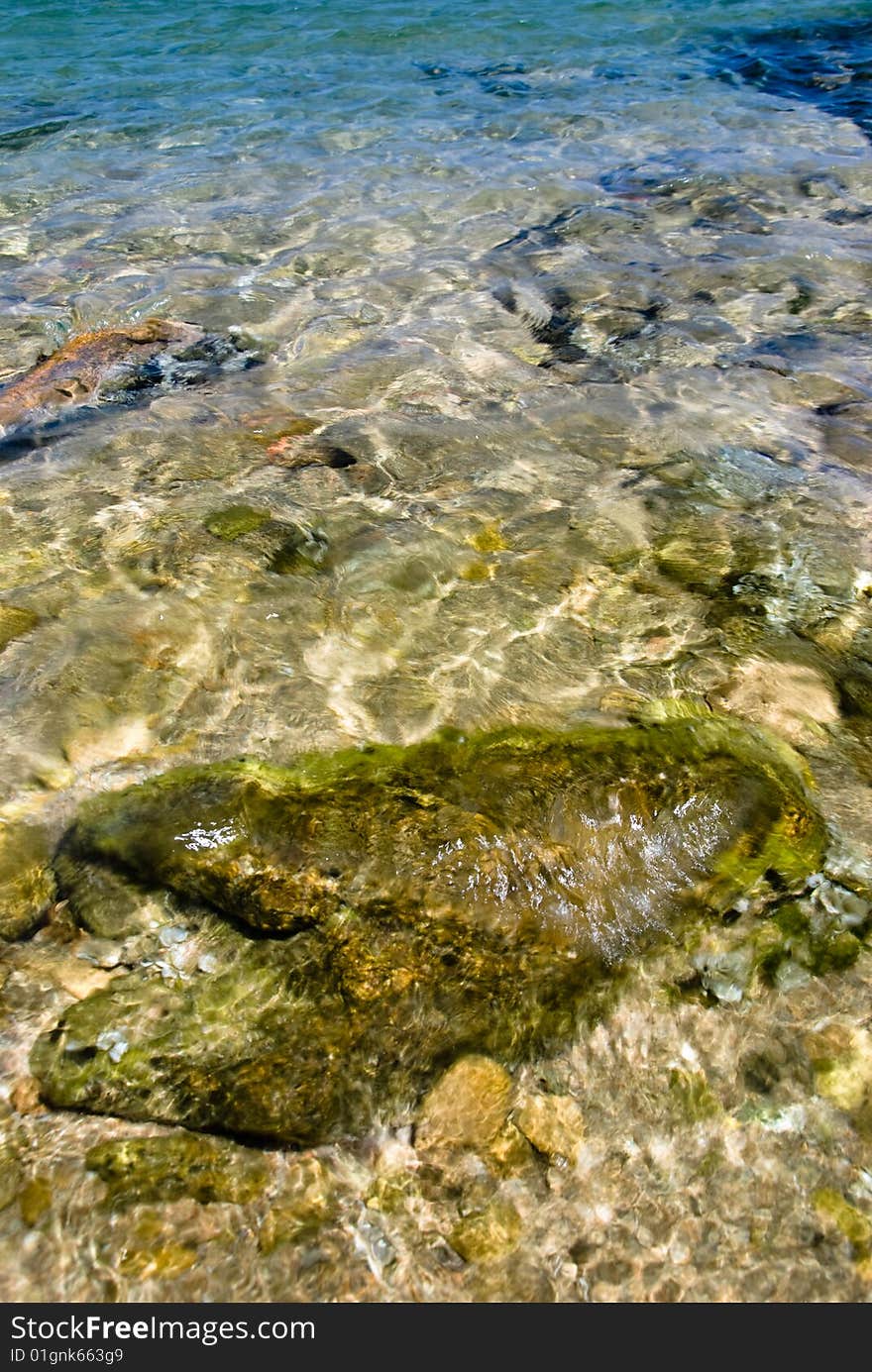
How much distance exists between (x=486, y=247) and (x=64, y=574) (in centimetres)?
582

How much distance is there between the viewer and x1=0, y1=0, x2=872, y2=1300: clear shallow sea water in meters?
3.58

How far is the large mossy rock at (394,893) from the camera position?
269 cm

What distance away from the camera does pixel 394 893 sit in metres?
3.02

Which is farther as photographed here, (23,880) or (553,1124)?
(23,880)

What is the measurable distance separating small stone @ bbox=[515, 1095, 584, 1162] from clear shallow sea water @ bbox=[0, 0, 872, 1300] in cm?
8

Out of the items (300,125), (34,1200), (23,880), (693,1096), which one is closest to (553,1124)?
(693,1096)

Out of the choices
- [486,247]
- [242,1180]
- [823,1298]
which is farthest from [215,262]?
[823,1298]

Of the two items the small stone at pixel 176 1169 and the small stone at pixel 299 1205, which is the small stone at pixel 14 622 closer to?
the small stone at pixel 176 1169

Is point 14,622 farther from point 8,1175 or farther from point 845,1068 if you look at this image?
point 845,1068

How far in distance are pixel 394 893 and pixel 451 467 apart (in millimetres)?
2990

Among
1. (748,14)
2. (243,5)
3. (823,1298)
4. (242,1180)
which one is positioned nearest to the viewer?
(823,1298)

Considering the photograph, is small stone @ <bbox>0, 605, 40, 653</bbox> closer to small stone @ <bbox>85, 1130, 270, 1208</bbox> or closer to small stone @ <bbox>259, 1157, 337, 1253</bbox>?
small stone @ <bbox>85, 1130, 270, 1208</bbox>

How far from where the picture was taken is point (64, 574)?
14.3ft

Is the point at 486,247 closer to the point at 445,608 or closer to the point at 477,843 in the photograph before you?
the point at 445,608
